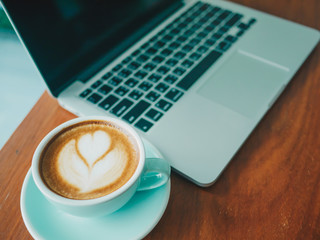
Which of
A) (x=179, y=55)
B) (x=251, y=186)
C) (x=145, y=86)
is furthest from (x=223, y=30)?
(x=251, y=186)

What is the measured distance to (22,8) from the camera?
0.40 m

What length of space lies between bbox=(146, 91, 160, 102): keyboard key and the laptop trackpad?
8cm

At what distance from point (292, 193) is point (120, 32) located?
41 centimetres

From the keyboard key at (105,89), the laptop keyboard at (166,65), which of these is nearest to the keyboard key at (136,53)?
the laptop keyboard at (166,65)

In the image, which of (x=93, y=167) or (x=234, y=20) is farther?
(x=234, y=20)

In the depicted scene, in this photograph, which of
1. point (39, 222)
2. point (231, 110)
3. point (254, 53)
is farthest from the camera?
point (254, 53)

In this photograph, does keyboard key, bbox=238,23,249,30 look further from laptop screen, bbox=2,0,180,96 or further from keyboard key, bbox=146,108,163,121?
keyboard key, bbox=146,108,163,121

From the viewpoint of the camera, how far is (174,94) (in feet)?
1.65

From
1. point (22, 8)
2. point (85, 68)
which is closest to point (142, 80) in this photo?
point (85, 68)

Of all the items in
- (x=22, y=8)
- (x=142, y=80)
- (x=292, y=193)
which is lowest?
(x=292, y=193)

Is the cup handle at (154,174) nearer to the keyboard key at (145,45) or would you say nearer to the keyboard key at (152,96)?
the keyboard key at (152,96)

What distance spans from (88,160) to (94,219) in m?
0.07

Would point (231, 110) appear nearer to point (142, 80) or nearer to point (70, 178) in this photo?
point (142, 80)

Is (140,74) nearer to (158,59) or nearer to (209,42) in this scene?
(158,59)
